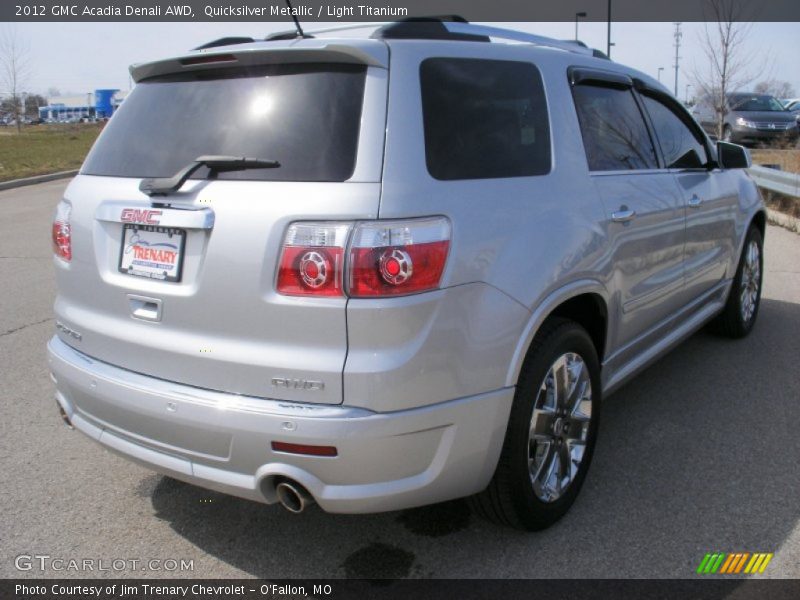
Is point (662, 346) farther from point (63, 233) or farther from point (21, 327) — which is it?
point (21, 327)

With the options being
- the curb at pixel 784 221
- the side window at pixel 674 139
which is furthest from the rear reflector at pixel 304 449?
the curb at pixel 784 221

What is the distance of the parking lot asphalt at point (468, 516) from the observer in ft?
9.43

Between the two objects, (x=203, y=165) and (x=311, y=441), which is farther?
(x=203, y=165)

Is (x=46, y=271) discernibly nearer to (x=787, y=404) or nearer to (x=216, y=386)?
(x=216, y=386)

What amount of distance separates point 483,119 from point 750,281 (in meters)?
3.70

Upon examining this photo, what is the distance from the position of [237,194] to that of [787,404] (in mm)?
3521

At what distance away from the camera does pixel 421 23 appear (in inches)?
113

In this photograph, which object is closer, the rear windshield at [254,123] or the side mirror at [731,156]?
the rear windshield at [254,123]

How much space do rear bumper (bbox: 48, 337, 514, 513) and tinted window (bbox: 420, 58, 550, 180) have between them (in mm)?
837

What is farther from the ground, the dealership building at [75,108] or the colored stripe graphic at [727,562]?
the dealership building at [75,108]

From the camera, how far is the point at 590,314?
11.1ft

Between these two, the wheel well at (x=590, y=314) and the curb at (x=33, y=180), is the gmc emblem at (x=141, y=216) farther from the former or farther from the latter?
the curb at (x=33, y=180)

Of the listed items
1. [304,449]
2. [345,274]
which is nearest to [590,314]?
[345,274]

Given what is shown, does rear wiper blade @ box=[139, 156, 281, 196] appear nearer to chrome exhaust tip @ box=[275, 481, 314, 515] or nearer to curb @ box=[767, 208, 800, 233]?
chrome exhaust tip @ box=[275, 481, 314, 515]
